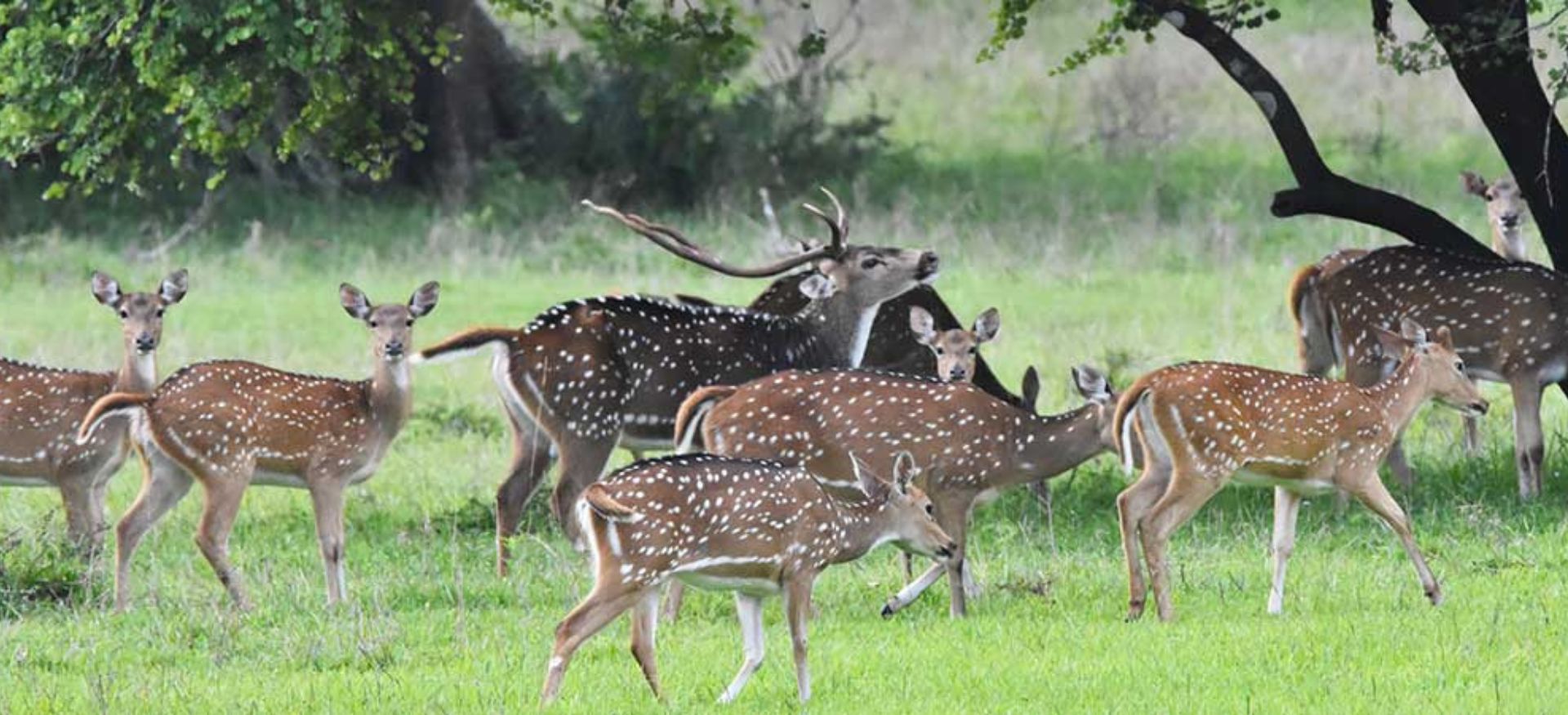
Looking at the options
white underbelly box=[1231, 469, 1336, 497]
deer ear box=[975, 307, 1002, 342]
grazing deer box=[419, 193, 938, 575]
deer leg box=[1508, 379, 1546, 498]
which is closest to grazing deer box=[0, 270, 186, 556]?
→ grazing deer box=[419, 193, 938, 575]

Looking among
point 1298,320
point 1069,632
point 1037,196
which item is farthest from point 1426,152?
point 1069,632

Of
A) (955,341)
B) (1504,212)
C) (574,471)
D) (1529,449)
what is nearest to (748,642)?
(574,471)

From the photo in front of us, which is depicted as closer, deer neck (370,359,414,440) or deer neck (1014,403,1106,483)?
deer neck (1014,403,1106,483)

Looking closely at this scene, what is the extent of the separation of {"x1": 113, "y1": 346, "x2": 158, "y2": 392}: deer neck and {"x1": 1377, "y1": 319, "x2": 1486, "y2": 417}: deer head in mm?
5166

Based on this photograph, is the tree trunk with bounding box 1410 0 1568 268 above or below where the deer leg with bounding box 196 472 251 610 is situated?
above

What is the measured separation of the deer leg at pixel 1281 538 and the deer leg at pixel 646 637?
242 cm

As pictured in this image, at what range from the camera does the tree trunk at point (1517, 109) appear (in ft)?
42.5

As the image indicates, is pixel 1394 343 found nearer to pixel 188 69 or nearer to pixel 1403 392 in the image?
pixel 1403 392

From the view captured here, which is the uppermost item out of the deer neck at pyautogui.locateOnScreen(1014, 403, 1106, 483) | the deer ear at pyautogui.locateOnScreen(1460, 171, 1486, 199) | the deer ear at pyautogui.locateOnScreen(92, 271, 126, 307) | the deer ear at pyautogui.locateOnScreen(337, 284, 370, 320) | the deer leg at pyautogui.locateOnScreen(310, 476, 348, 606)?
the deer ear at pyautogui.locateOnScreen(1460, 171, 1486, 199)

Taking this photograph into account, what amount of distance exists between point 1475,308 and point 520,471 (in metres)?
4.28

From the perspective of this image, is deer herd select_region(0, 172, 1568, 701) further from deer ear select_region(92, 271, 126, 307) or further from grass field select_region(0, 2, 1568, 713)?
grass field select_region(0, 2, 1568, 713)

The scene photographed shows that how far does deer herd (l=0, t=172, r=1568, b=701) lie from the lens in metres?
8.90

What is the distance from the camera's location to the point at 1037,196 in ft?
83.3

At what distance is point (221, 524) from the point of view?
1127 centimetres
